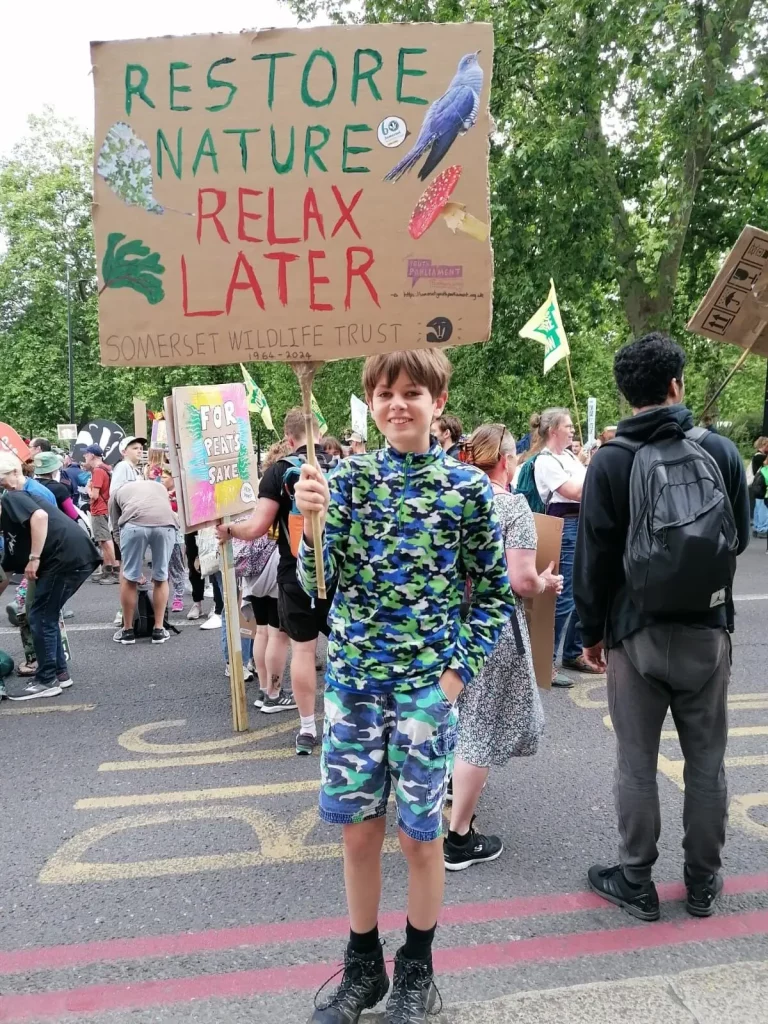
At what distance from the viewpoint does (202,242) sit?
7.44 feet

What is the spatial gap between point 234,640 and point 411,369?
2886 millimetres

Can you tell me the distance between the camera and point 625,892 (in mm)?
2732

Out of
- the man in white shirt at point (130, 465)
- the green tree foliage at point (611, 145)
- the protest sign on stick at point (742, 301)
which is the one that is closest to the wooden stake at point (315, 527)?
the protest sign on stick at point (742, 301)

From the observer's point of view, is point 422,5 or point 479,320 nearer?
point 479,320

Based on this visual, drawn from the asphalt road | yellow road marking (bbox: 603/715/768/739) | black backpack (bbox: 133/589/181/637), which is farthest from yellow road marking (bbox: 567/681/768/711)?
black backpack (bbox: 133/589/181/637)

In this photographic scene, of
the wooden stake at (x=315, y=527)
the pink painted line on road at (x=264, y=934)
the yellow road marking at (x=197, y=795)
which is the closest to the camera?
the wooden stake at (x=315, y=527)

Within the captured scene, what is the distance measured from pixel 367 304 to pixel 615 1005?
2.14 metres

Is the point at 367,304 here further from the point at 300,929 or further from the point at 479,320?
the point at 300,929

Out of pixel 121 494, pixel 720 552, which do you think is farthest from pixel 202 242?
pixel 121 494

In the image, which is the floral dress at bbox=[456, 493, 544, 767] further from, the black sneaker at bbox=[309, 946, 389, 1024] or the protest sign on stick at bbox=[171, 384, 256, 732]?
the protest sign on stick at bbox=[171, 384, 256, 732]

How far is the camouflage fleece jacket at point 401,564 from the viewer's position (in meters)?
2.06

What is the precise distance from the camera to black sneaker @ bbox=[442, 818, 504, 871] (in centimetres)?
306

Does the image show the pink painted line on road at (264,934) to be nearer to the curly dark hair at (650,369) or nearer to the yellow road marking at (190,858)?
the yellow road marking at (190,858)

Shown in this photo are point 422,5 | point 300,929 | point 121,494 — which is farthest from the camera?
point 422,5
